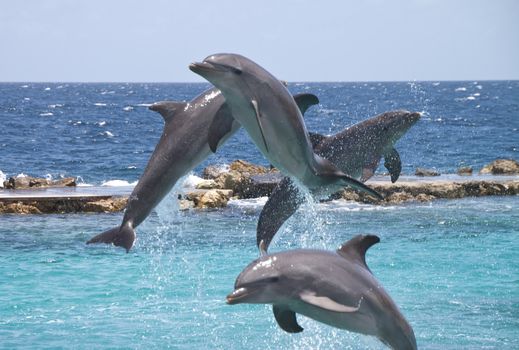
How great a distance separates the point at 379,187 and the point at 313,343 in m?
14.8

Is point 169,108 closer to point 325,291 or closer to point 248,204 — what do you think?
point 325,291

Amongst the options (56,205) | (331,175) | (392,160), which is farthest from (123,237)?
(56,205)

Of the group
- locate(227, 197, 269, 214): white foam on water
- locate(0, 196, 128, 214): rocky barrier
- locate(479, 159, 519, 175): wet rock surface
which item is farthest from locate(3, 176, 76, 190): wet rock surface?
locate(479, 159, 519, 175): wet rock surface

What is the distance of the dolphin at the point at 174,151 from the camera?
7359 millimetres

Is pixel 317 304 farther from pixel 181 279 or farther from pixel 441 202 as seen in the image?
pixel 441 202

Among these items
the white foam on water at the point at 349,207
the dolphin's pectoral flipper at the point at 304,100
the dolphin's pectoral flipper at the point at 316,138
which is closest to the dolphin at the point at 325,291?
the dolphin's pectoral flipper at the point at 304,100

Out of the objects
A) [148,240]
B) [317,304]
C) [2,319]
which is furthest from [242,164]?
[317,304]

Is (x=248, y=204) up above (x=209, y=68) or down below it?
below

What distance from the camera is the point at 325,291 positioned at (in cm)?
619

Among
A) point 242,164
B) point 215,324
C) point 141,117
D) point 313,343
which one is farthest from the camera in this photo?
point 141,117

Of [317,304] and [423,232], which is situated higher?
[317,304]

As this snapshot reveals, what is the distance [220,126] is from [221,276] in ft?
35.5

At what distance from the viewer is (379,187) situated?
27.0 m

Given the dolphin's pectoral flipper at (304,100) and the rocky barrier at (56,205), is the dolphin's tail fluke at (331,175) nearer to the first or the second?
the dolphin's pectoral flipper at (304,100)
